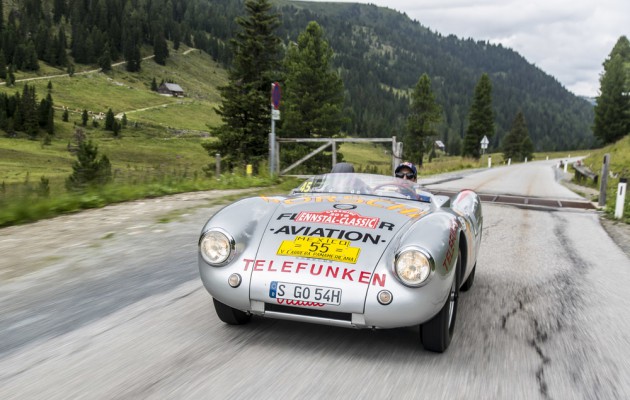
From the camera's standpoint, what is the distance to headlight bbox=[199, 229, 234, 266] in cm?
349

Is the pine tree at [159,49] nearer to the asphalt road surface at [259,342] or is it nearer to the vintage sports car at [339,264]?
the asphalt road surface at [259,342]

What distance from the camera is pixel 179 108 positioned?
143625mm

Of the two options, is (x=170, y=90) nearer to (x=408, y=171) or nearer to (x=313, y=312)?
(x=408, y=171)

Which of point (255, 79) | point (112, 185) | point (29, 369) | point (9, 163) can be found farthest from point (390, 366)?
point (9, 163)

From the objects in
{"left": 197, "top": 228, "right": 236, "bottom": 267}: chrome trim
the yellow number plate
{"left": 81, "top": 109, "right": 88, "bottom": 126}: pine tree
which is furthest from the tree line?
the yellow number plate

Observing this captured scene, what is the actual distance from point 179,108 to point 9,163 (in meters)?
70.6

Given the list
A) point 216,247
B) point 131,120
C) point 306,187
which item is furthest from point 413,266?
point 131,120

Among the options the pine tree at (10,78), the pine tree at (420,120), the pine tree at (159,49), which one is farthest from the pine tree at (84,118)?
the pine tree at (420,120)

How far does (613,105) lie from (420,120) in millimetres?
25944

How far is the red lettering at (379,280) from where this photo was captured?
10.4ft

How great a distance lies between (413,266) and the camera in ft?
10.5

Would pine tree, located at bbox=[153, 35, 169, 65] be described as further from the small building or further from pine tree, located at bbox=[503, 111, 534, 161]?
pine tree, located at bbox=[503, 111, 534, 161]

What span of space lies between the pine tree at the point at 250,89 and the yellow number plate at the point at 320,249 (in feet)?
97.7

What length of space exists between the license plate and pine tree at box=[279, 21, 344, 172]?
124 ft
